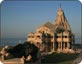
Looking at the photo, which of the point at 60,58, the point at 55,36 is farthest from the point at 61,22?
the point at 60,58

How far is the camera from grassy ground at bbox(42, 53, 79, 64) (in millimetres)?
19972

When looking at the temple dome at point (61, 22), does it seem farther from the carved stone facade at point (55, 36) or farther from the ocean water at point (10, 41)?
the ocean water at point (10, 41)

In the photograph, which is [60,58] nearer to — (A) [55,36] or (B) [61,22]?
(A) [55,36]

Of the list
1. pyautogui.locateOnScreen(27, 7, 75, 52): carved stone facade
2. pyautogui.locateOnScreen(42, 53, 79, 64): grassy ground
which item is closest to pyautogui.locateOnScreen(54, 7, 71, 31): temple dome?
pyautogui.locateOnScreen(27, 7, 75, 52): carved stone facade

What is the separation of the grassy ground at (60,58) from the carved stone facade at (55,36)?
154 cm

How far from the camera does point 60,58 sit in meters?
20.9

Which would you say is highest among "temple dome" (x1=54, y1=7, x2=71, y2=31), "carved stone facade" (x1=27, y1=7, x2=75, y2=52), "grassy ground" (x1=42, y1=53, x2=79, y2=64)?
"temple dome" (x1=54, y1=7, x2=71, y2=31)

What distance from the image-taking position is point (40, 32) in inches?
949

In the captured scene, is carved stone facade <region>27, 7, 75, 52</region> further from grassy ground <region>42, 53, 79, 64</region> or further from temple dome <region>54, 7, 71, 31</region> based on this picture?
grassy ground <region>42, 53, 79, 64</region>

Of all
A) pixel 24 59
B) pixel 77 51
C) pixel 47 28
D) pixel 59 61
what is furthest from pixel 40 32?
pixel 24 59

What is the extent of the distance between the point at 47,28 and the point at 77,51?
2.80m

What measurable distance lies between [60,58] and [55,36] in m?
4.19

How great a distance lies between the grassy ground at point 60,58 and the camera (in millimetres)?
19972

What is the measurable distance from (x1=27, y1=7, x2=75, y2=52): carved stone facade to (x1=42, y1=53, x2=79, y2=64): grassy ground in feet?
5.05
